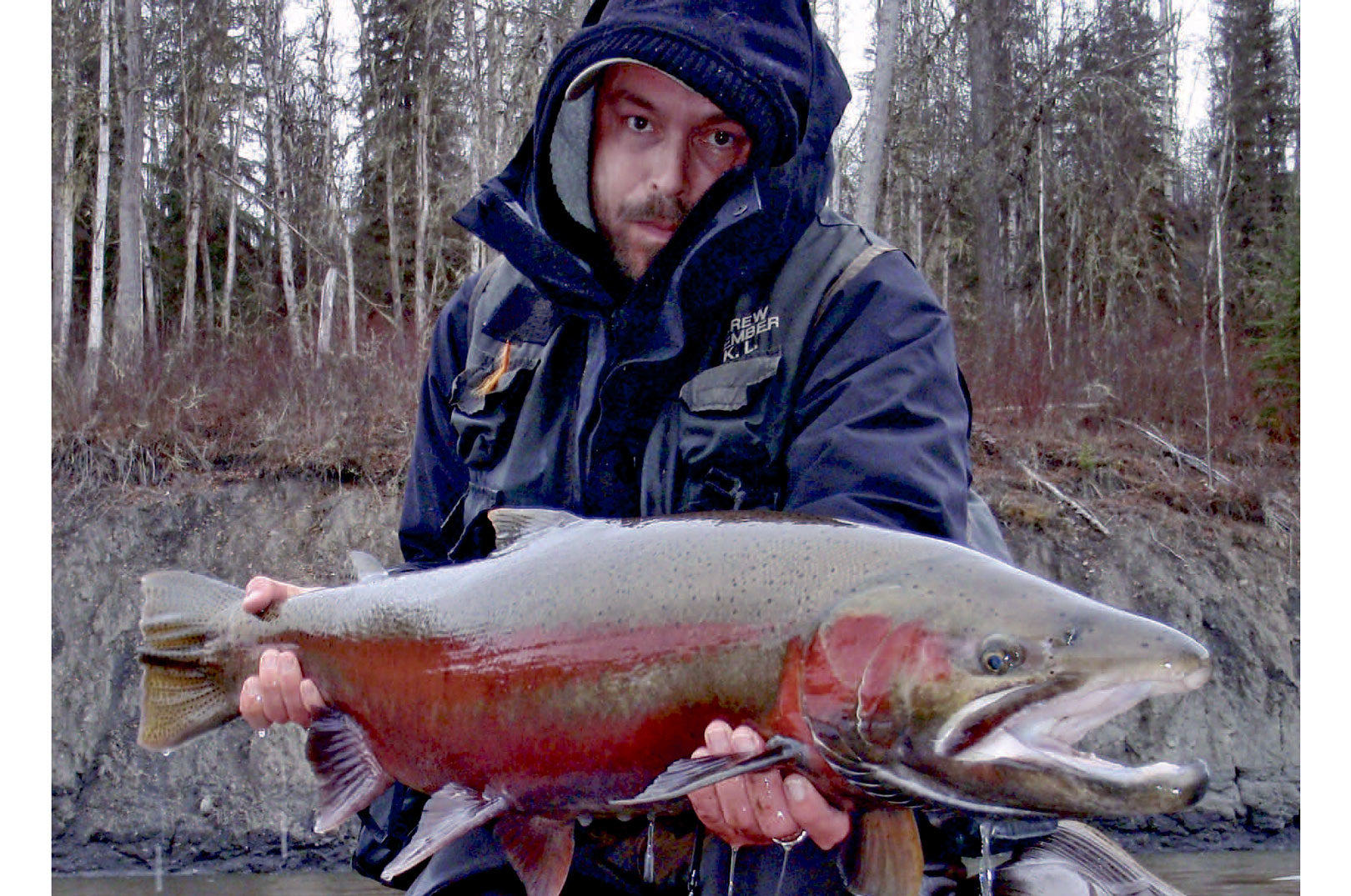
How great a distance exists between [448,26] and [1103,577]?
13976mm

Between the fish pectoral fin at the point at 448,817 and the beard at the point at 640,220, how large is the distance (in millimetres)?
1216

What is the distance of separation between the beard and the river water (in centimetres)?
642

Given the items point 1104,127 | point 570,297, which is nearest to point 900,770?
point 570,297

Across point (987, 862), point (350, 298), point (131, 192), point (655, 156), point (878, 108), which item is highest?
point (878, 108)

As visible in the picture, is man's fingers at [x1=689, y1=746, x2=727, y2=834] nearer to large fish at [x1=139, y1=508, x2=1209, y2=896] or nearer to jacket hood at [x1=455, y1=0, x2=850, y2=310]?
large fish at [x1=139, y1=508, x2=1209, y2=896]

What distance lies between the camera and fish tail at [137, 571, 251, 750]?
275 centimetres

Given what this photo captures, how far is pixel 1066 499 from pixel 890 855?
32.1 ft

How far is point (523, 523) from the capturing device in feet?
7.81

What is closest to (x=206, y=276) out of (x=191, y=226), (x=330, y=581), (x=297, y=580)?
(x=191, y=226)

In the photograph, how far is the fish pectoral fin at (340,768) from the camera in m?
2.57

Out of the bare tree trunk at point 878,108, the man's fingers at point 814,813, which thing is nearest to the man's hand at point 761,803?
the man's fingers at point 814,813

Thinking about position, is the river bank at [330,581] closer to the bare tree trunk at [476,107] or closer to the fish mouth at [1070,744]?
the bare tree trunk at [476,107]

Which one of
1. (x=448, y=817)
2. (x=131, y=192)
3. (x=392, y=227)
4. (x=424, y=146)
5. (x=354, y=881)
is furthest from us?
(x=424, y=146)

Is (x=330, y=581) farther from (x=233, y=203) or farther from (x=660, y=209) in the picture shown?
(x=233, y=203)
